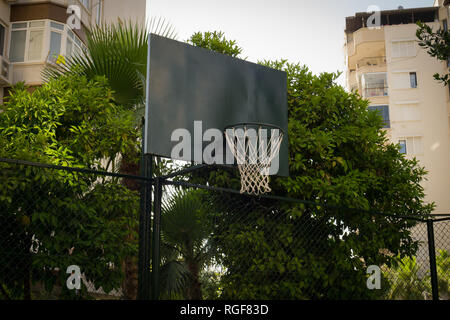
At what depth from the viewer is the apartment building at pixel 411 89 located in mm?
24625

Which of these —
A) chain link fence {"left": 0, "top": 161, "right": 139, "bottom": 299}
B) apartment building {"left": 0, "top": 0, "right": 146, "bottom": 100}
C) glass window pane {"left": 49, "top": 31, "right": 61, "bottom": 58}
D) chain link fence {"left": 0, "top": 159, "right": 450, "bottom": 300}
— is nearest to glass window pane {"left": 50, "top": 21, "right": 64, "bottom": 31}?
apartment building {"left": 0, "top": 0, "right": 146, "bottom": 100}

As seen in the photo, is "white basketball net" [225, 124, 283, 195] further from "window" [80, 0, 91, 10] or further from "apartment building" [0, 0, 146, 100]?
"window" [80, 0, 91, 10]

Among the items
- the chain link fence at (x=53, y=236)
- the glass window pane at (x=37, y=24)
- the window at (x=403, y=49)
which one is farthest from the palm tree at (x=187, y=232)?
the window at (x=403, y=49)

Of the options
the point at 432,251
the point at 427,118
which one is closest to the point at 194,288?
the point at 432,251

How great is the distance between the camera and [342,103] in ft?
23.9

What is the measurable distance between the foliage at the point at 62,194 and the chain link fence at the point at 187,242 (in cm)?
2

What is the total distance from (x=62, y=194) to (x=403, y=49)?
25.3 metres

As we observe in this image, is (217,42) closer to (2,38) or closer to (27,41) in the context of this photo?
(27,41)

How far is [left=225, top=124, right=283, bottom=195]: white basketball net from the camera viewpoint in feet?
17.5

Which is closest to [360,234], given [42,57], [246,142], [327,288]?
[327,288]

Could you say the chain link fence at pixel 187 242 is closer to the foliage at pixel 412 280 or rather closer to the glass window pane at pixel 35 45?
the foliage at pixel 412 280

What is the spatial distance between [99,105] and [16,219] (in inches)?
79.1

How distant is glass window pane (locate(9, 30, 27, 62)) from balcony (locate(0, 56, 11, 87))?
0.37 m

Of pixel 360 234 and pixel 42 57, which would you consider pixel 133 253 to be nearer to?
pixel 360 234
